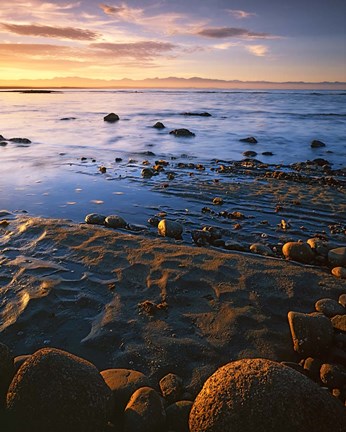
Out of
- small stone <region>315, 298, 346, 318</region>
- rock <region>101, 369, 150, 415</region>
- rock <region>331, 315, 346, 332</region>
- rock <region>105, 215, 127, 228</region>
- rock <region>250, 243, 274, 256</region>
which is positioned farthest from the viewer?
rock <region>105, 215, 127, 228</region>

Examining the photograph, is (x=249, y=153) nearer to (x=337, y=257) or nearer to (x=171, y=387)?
(x=337, y=257)

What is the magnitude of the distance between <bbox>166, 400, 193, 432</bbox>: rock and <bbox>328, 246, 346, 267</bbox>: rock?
328 cm

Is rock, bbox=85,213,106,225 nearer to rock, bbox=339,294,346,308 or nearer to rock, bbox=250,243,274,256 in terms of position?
rock, bbox=250,243,274,256

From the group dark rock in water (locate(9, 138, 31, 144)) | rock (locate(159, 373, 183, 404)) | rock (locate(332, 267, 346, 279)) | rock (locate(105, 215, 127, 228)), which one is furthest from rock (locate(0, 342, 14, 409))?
dark rock in water (locate(9, 138, 31, 144))

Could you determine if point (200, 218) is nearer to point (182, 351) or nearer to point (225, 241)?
point (225, 241)

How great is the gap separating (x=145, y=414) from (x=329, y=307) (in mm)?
2432

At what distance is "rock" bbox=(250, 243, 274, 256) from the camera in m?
5.32

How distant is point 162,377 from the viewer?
9.97 feet

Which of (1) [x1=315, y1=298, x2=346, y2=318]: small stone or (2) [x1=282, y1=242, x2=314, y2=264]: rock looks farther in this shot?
(2) [x1=282, y1=242, x2=314, y2=264]: rock

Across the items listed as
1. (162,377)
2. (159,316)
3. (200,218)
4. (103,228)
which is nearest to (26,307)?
(159,316)

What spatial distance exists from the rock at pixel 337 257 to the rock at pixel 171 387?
121 inches

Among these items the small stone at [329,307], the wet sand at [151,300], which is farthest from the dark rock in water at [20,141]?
the small stone at [329,307]

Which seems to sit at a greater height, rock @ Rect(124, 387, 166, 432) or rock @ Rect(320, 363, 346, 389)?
rock @ Rect(124, 387, 166, 432)

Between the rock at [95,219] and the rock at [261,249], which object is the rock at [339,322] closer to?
the rock at [261,249]
